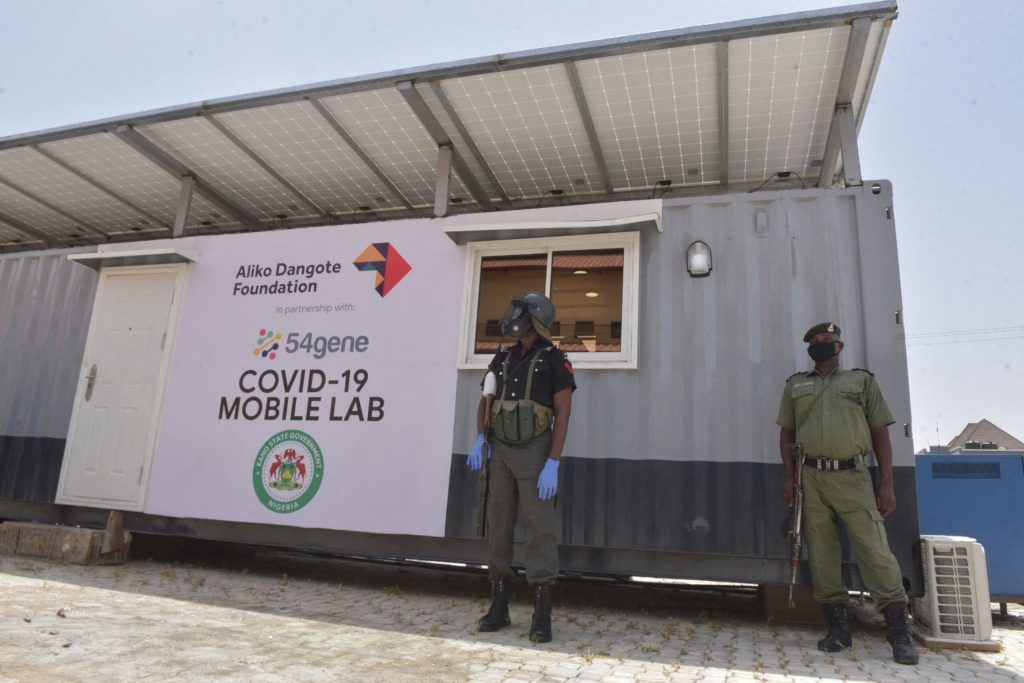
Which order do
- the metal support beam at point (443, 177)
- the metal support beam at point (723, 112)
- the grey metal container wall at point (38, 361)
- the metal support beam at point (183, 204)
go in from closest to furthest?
the metal support beam at point (723, 112)
the metal support beam at point (443, 177)
the grey metal container wall at point (38, 361)
the metal support beam at point (183, 204)

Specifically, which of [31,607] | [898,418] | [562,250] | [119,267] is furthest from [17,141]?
[898,418]

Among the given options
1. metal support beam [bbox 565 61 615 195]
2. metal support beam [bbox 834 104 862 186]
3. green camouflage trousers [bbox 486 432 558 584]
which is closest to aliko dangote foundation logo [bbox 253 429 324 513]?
green camouflage trousers [bbox 486 432 558 584]

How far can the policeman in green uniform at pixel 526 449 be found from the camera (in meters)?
3.64

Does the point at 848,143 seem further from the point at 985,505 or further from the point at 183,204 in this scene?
the point at 183,204

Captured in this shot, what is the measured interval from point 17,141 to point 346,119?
10.5 feet

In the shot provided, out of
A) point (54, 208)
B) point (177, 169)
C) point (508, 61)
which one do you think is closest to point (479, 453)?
point (508, 61)

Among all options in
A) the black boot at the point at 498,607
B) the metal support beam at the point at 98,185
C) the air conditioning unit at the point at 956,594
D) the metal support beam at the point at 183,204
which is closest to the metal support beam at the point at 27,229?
the metal support beam at the point at 98,185

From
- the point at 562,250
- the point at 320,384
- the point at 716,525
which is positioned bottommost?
the point at 716,525

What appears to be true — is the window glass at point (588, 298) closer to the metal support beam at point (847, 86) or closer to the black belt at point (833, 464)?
the black belt at point (833, 464)

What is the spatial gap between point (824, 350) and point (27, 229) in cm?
909

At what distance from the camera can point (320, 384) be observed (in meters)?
Result: 5.54

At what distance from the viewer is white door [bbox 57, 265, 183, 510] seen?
5.91 metres

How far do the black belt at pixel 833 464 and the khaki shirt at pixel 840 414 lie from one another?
0.03 m

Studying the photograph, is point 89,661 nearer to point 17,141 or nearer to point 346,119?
Result: point 346,119
